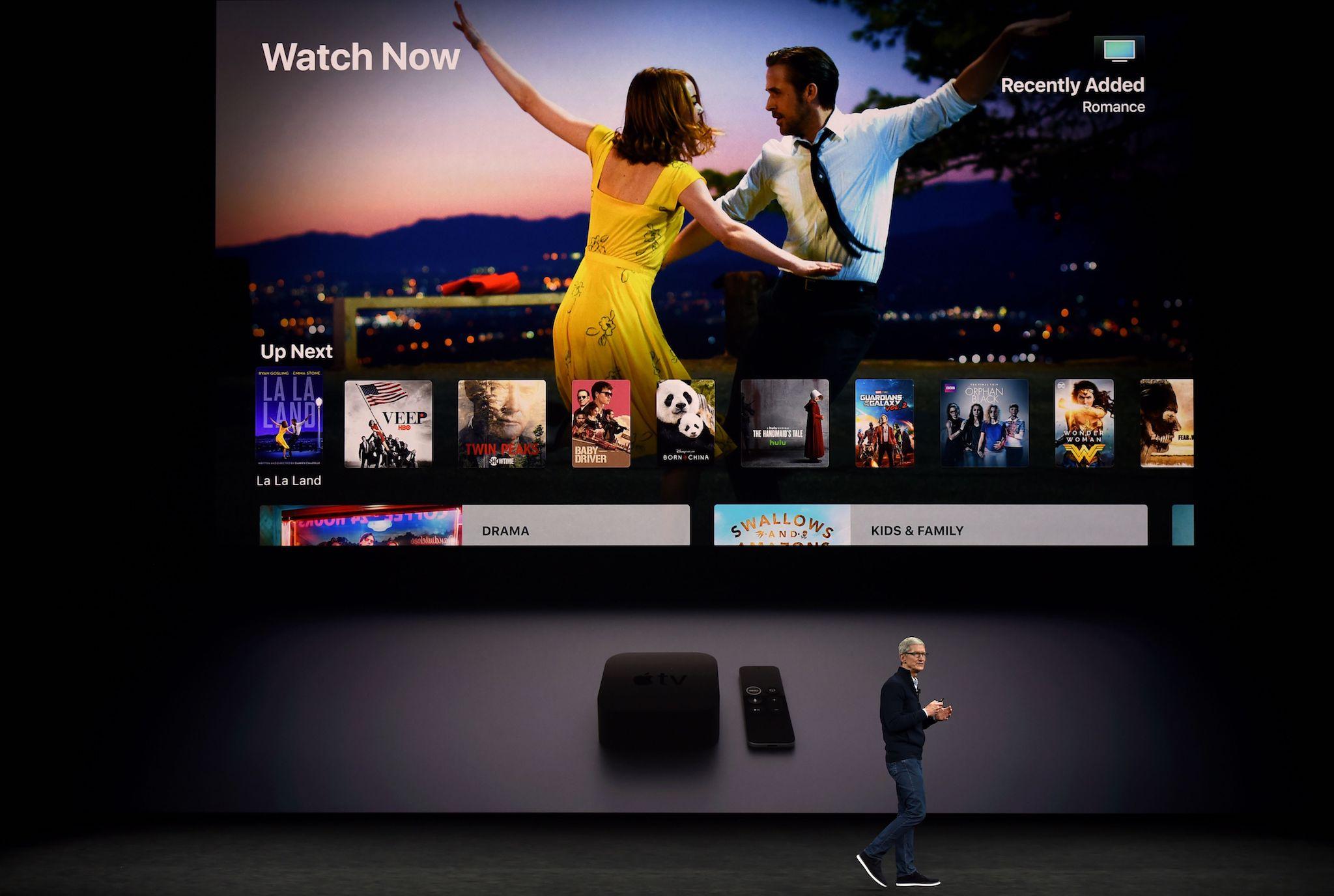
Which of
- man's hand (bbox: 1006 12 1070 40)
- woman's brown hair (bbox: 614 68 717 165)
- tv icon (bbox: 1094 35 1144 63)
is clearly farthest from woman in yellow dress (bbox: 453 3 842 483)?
tv icon (bbox: 1094 35 1144 63)

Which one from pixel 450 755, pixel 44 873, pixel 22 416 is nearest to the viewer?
pixel 44 873

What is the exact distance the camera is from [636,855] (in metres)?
2.41

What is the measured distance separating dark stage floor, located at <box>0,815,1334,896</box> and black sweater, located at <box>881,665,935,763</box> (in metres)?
0.24

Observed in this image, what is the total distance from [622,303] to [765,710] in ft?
3.32

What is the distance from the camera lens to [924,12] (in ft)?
9.65

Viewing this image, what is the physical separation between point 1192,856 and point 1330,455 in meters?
1.18

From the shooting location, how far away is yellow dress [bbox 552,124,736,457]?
9.75 ft

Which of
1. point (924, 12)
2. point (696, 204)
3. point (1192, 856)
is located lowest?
point (1192, 856)

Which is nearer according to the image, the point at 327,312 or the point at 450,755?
the point at 450,755

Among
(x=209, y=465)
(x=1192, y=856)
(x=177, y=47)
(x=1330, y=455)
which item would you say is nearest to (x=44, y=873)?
(x=209, y=465)

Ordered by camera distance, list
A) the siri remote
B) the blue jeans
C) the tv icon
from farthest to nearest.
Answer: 1. the tv icon
2. the siri remote
3. the blue jeans

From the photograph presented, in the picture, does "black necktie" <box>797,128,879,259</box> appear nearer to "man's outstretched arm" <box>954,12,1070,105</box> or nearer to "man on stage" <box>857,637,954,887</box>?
"man's outstretched arm" <box>954,12,1070,105</box>

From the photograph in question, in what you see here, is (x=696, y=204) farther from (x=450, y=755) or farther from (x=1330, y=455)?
(x=1330, y=455)

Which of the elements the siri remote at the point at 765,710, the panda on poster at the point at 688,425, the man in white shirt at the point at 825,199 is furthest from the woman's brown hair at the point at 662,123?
the siri remote at the point at 765,710
